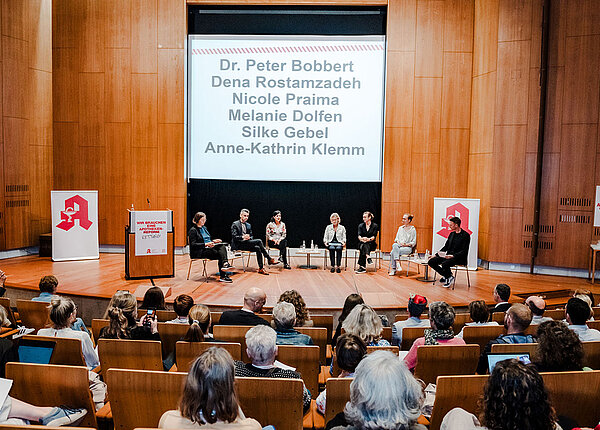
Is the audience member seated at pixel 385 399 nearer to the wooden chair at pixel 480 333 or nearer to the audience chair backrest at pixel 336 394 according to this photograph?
the audience chair backrest at pixel 336 394

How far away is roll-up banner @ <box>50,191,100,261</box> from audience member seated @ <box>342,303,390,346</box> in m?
7.40

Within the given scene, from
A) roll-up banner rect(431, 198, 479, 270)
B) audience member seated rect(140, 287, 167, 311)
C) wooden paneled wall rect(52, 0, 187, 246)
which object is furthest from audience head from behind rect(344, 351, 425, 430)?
wooden paneled wall rect(52, 0, 187, 246)

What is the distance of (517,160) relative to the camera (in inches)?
380

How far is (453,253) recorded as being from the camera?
326 inches

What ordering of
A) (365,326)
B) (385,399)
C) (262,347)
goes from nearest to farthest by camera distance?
1. (385,399)
2. (262,347)
3. (365,326)

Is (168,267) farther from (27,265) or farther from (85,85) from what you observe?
(85,85)

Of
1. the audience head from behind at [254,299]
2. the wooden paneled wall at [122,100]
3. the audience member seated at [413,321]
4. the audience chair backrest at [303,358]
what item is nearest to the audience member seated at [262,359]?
the audience chair backrest at [303,358]

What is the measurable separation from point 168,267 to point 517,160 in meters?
6.35

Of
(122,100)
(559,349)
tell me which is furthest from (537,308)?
(122,100)

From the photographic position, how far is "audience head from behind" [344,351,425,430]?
190cm

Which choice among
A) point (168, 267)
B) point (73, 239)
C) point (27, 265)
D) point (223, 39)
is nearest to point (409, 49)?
point (223, 39)

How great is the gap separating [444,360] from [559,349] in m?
0.76

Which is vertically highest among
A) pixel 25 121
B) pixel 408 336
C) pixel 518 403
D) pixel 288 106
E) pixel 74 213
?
pixel 288 106

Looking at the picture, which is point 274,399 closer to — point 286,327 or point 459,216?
point 286,327
